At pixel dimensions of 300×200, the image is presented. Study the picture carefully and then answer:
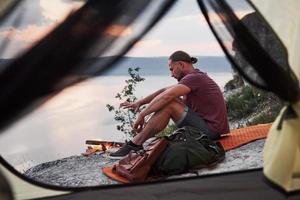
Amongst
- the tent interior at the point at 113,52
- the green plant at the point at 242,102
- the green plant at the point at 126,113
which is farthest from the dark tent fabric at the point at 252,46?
the green plant at the point at 242,102

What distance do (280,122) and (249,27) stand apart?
13.8 inches

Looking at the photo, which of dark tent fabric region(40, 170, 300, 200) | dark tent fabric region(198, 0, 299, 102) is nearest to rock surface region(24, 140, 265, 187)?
dark tent fabric region(40, 170, 300, 200)

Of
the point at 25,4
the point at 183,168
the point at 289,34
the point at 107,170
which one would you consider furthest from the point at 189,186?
the point at 25,4

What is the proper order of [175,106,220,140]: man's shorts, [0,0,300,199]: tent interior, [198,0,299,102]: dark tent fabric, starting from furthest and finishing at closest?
1. [175,106,220,140]: man's shorts
2. [198,0,299,102]: dark tent fabric
3. [0,0,300,199]: tent interior

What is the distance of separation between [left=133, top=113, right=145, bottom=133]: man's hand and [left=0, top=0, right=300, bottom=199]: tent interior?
1.26 meters

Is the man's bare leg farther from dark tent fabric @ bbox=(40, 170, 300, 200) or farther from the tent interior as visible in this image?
the tent interior

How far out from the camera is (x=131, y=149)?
3.29 metres

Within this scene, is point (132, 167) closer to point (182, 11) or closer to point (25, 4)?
point (182, 11)

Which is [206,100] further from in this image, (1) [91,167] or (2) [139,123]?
(1) [91,167]

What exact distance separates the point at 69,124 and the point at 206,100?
946mm

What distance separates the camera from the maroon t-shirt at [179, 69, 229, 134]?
357cm

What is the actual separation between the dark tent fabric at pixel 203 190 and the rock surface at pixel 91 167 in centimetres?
15

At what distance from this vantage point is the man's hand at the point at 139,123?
3.54 metres

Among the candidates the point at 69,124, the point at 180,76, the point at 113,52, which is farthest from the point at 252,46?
the point at 180,76
